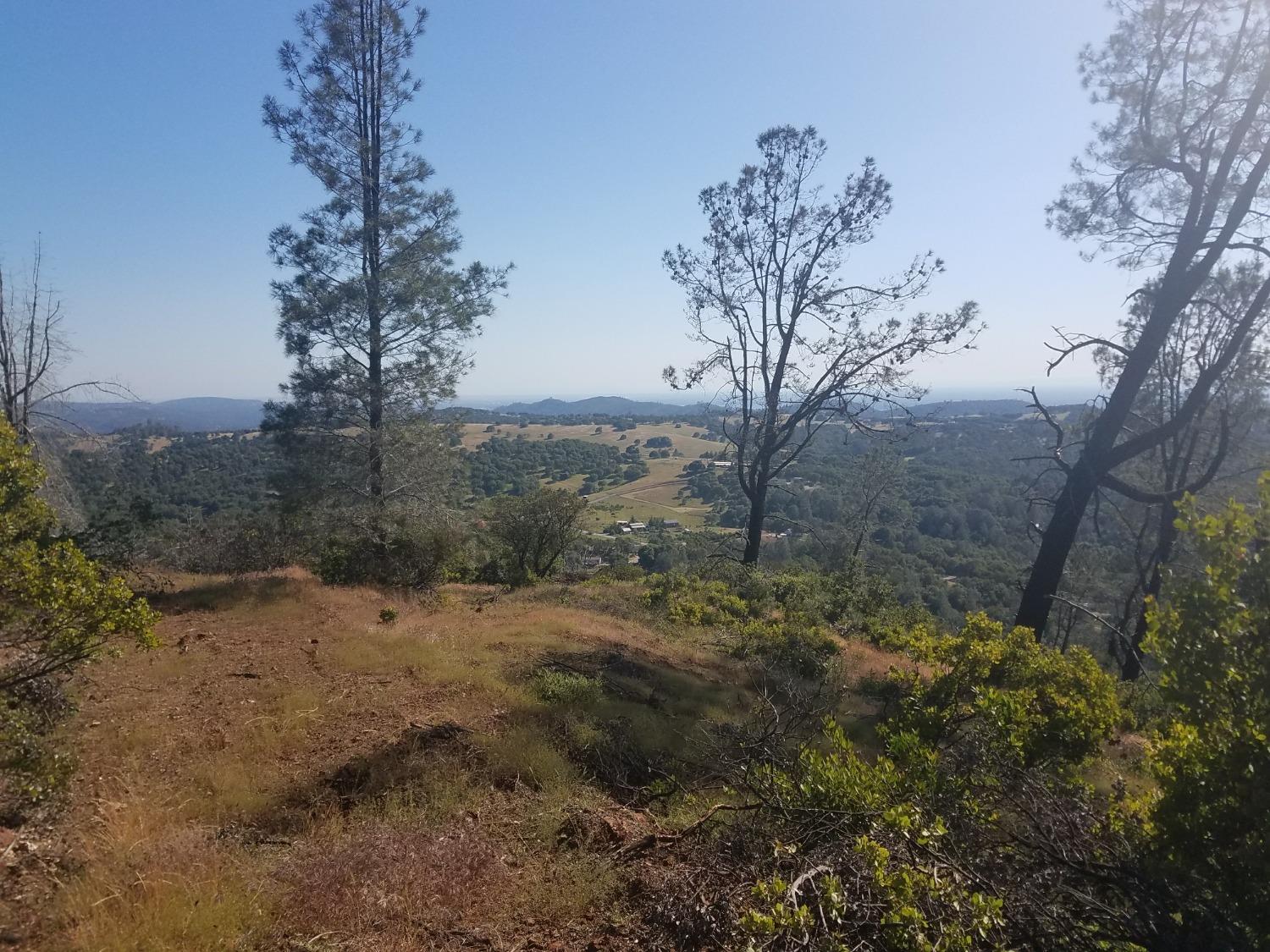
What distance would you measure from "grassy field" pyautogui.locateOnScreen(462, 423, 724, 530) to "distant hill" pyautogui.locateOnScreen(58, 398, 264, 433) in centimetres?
1257

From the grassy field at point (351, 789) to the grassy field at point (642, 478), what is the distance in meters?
12.5

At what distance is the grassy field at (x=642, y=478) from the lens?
48.4m

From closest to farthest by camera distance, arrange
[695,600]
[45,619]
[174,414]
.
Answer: [45,619], [695,600], [174,414]

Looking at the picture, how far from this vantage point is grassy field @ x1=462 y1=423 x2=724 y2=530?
48.4 m

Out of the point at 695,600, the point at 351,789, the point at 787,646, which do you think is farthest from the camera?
the point at 695,600

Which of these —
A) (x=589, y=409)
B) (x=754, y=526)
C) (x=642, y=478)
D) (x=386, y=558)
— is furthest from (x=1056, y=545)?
(x=589, y=409)

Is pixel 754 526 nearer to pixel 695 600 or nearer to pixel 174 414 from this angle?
pixel 695 600

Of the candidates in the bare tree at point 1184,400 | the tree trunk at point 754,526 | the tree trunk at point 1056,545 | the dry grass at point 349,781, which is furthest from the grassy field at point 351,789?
the bare tree at point 1184,400

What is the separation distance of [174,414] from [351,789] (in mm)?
72001

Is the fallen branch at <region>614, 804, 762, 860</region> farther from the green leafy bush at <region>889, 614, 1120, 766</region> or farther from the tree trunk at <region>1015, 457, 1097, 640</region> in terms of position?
the tree trunk at <region>1015, 457, 1097, 640</region>

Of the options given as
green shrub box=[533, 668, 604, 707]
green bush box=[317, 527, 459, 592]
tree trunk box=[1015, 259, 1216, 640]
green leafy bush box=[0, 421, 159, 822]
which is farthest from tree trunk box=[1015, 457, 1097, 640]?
green bush box=[317, 527, 459, 592]

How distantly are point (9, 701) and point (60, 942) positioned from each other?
102 inches

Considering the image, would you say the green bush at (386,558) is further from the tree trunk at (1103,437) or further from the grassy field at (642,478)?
the tree trunk at (1103,437)

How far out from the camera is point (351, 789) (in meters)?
4.93
